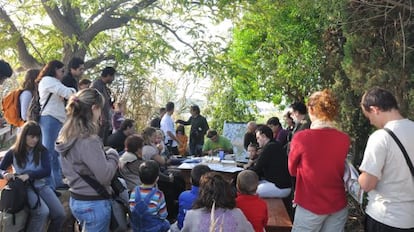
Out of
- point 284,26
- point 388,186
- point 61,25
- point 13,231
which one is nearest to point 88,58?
point 61,25

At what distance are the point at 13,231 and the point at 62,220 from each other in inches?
19.2

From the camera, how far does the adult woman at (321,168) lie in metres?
3.31

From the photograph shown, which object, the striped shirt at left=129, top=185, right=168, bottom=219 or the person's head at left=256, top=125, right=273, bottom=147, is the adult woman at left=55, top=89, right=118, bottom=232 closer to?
the striped shirt at left=129, top=185, right=168, bottom=219

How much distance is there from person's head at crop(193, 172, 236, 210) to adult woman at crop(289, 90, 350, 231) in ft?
2.07

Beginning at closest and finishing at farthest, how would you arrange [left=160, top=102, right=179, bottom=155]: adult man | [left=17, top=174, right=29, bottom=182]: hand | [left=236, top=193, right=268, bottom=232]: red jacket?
[left=236, top=193, right=268, bottom=232]: red jacket → [left=17, top=174, right=29, bottom=182]: hand → [left=160, top=102, right=179, bottom=155]: adult man

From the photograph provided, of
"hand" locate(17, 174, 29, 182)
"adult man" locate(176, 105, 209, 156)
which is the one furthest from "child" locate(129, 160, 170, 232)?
"adult man" locate(176, 105, 209, 156)

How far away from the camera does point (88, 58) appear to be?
7.61 meters

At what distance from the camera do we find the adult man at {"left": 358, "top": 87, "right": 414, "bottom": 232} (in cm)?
273

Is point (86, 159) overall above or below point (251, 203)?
above

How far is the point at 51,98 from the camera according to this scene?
4629 mm

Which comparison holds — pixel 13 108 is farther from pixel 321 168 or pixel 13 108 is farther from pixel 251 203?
pixel 321 168

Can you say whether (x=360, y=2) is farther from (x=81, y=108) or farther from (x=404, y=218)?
(x=81, y=108)

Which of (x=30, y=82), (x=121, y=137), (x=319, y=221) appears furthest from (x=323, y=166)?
(x=30, y=82)

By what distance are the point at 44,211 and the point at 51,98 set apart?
4.18ft
